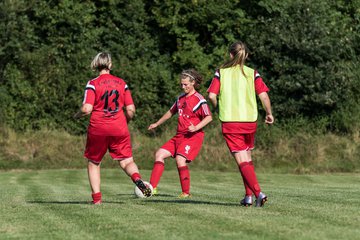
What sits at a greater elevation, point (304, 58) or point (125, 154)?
point (304, 58)

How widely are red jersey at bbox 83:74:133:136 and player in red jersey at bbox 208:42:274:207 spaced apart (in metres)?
1.27

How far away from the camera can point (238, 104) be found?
10.6 meters

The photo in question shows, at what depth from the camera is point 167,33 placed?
34.5 metres

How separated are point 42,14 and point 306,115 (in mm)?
10668

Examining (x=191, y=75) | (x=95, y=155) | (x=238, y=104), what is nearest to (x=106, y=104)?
(x=95, y=155)

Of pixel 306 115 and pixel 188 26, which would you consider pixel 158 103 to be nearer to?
pixel 188 26

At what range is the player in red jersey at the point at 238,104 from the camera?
10547 mm

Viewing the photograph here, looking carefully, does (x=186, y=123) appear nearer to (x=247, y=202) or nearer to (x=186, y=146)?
(x=186, y=146)

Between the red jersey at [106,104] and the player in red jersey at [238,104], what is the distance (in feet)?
4.17

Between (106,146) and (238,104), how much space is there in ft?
6.08

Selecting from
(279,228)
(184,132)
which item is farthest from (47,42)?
(279,228)

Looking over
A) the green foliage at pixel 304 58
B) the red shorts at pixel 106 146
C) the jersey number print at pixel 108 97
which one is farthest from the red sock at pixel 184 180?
the green foliage at pixel 304 58

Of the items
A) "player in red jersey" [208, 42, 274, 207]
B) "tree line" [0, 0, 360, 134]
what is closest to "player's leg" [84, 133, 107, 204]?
"player in red jersey" [208, 42, 274, 207]

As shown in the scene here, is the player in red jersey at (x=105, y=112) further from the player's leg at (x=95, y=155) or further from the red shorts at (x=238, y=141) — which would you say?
the red shorts at (x=238, y=141)
